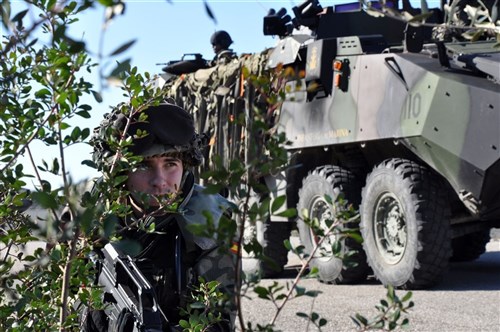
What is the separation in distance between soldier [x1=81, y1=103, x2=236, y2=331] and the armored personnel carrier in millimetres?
4324

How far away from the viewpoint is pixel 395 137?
29.1 feet

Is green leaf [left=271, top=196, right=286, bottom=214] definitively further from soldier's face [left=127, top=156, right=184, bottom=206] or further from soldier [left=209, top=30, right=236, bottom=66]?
soldier [left=209, top=30, right=236, bottom=66]

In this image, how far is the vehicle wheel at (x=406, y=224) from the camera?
28.0 ft

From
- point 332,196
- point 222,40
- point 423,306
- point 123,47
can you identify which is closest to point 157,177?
point 123,47

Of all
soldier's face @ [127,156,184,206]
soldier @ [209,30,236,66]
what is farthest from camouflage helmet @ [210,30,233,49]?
soldier's face @ [127,156,184,206]

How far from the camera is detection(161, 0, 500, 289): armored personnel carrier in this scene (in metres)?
8.29

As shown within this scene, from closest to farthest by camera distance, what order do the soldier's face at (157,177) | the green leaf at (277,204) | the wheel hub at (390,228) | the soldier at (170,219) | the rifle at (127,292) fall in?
the green leaf at (277,204) < the rifle at (127,292) < the soldier at (170,219) < the soldier's face at (157,177) < the wheel hub at (390,228)

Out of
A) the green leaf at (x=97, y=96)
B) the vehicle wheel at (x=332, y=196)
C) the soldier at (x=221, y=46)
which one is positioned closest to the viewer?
the green leaf at (x=97, y=96)

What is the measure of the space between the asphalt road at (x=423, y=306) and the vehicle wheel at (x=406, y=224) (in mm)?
178

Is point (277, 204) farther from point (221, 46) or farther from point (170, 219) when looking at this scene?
point (221, 46)

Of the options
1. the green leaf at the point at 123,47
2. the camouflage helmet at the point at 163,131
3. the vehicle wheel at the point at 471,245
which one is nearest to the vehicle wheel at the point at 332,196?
the vehicle wheel at the point at 471,245

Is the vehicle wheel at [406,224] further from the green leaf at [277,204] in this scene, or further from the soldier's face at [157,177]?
the green leaf at [277,204]

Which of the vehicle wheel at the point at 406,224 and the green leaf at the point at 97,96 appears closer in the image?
the green leaf at the point at 97,96

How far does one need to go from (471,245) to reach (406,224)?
3.44 m
